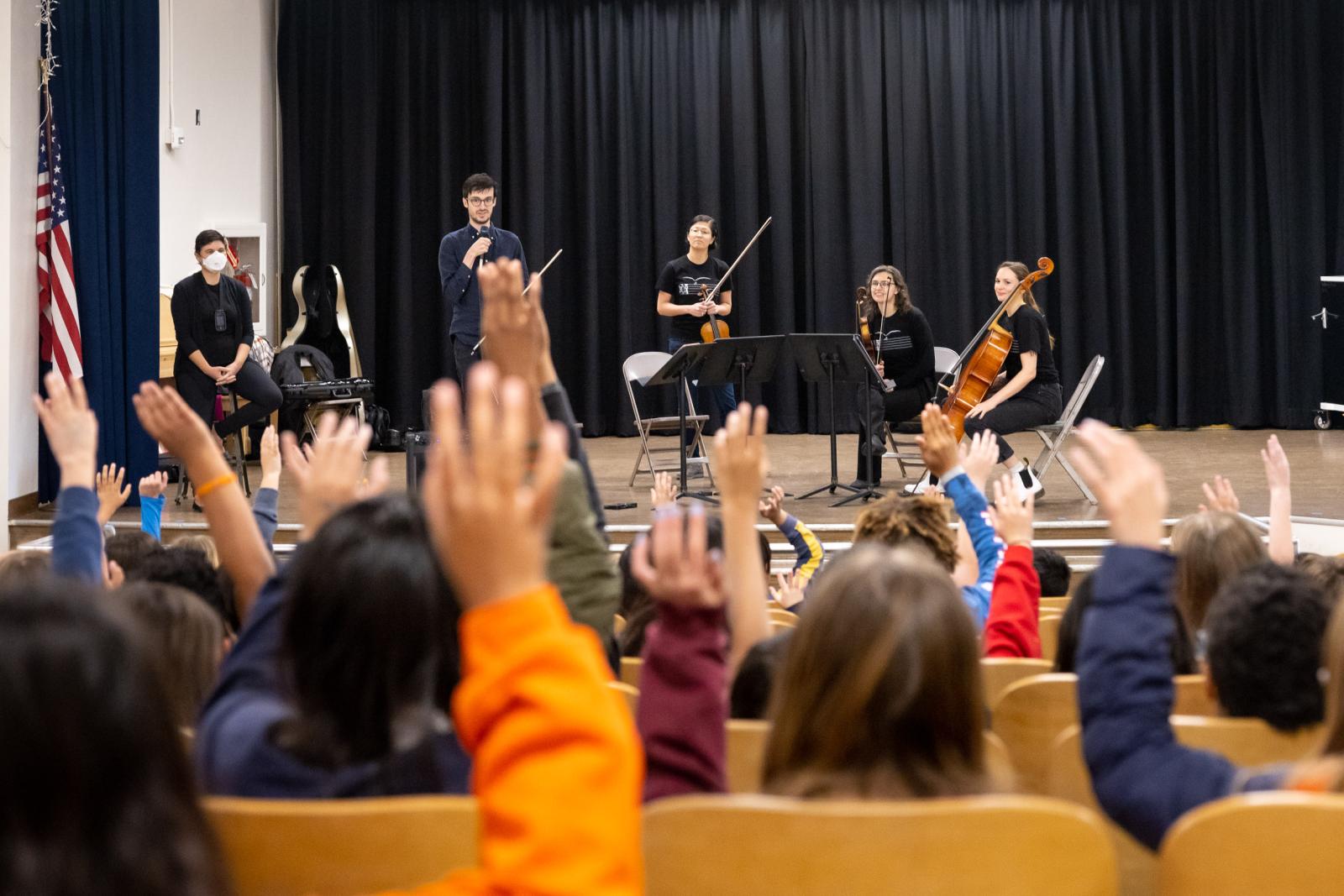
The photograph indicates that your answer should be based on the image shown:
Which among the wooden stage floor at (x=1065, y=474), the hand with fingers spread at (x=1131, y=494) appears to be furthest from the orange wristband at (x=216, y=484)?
the wooden stage floor at (x=1065, y=474)

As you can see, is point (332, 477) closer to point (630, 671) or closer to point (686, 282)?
point (630, 671)

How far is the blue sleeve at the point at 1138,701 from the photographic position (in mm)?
1355

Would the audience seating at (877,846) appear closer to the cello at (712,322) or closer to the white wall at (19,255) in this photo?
the white wall at (19,255)

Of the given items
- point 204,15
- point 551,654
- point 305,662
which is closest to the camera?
point 551,654

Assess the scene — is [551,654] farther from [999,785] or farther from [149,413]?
[149,413]

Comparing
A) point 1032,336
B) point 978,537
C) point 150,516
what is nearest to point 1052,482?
point 1032,336

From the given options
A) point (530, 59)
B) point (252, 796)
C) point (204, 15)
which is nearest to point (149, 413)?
point (252, 796)

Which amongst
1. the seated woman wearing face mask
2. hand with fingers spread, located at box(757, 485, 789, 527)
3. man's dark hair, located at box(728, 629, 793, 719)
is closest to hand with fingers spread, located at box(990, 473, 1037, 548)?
man's dark hair, located at box(728, 629, 793, 719)

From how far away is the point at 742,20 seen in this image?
10305 mm

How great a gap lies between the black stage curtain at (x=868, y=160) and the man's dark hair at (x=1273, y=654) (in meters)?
8.80

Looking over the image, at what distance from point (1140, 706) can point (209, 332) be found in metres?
6.20

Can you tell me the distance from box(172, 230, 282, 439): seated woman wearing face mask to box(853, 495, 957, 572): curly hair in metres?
4.60

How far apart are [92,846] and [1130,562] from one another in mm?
983

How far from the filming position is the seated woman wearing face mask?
6.78m
